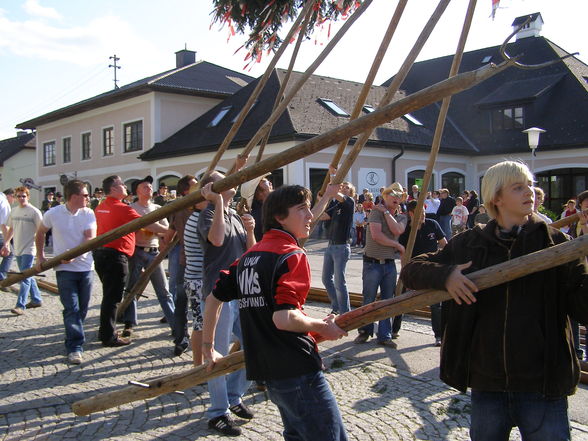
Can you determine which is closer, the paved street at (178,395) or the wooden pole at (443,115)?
the wooden pole at (443,115)

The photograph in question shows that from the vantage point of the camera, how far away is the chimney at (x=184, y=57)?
3456cm

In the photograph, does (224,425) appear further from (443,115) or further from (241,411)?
(443,115)

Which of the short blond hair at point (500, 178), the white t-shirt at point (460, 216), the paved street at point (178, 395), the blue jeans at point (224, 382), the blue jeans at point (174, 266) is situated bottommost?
the paved street at point (178, 395)

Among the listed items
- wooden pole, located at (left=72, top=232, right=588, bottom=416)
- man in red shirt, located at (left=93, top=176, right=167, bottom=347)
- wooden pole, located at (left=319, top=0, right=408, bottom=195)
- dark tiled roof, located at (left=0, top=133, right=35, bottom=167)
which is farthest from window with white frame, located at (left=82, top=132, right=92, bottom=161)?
wooden pole, located at (left=72, top=232, right=588, bottom=416)

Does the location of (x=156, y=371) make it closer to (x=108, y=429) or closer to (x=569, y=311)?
(x=108, y=429)

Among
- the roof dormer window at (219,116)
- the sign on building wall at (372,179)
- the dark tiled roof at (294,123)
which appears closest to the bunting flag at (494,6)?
the dark tiled roof at (294,123)

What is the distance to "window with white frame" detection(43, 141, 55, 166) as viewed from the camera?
1409 inches

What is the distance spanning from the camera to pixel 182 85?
2886 centimetres

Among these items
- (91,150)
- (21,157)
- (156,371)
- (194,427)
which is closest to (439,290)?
(194,427)

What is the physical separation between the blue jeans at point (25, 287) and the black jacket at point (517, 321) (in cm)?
740

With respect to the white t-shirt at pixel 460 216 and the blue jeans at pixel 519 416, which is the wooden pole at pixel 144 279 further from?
the white t-shirt at pixel 460 216

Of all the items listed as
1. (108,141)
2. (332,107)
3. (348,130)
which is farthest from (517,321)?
(108,141)

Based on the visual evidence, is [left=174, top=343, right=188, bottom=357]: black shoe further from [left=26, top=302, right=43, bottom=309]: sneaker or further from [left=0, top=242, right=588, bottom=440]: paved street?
[left=26, top=302, right=43, bottom=309]: sneaker

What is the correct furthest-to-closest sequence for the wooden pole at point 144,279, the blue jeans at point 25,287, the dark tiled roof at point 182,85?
1. the dark tiled roof at point 182,85
2. the blue jeans at point 25,287
3. the wooden pole at point 144,279
